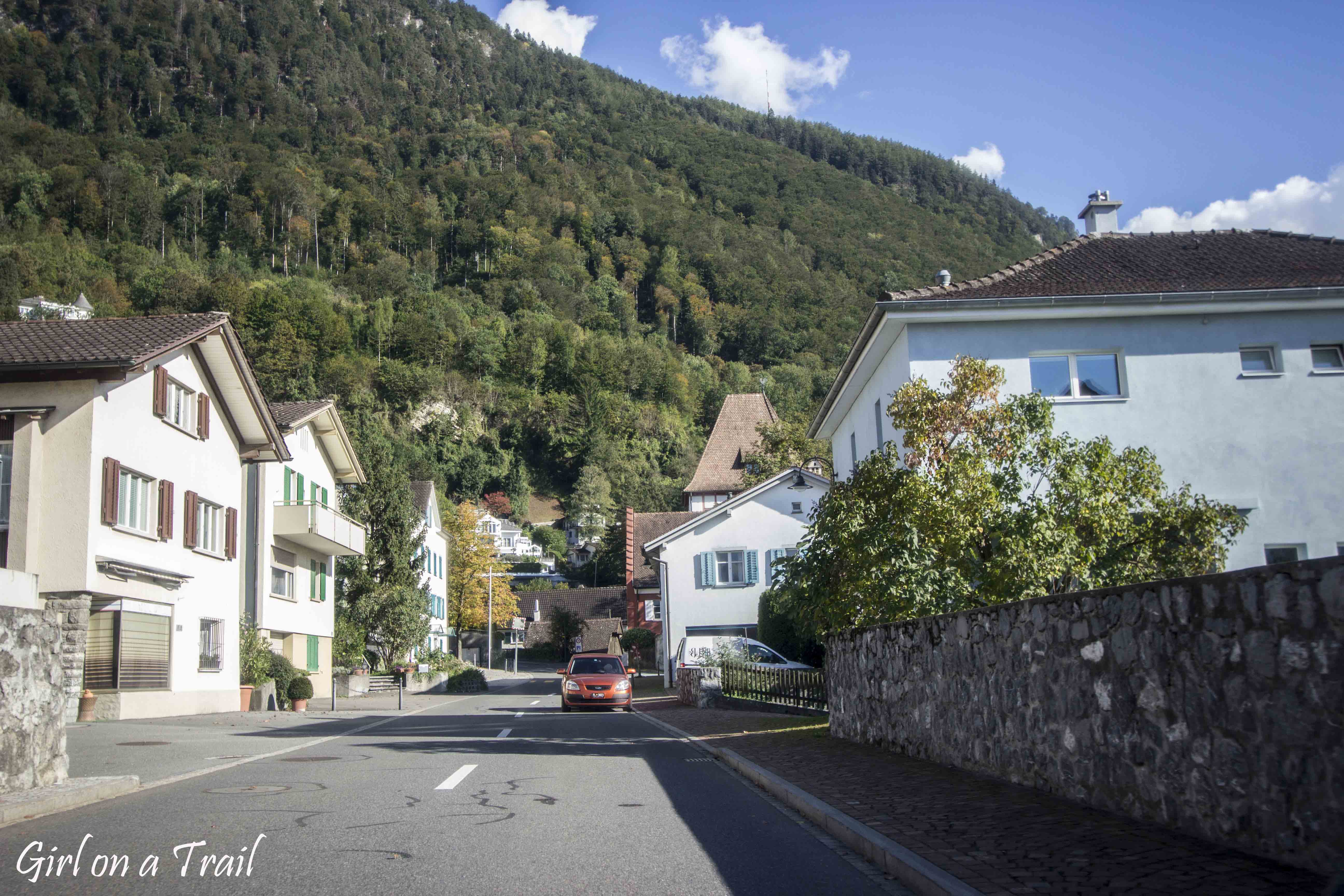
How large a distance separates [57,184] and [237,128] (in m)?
43.6

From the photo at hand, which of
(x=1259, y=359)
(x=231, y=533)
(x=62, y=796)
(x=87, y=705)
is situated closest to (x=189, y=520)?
(x=231, y=533)

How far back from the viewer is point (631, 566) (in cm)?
5412

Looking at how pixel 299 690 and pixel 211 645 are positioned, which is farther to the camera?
pixel 299 690

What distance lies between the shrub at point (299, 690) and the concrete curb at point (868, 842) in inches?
795

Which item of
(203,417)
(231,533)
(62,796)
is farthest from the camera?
(231,533)

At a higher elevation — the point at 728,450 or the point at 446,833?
the point at 728,450

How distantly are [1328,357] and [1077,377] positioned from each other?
4.74 metres

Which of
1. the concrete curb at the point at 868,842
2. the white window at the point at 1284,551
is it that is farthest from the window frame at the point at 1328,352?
the concrete curb at the point at 868,842

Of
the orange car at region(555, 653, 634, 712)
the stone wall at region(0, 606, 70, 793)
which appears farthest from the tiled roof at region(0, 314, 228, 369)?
the stone wall at region(0, 606, 70, 793)

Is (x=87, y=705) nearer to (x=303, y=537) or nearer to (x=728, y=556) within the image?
(x=303, y=537)

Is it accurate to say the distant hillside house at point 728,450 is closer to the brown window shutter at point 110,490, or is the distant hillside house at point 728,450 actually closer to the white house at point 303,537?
the white house at point 303,537

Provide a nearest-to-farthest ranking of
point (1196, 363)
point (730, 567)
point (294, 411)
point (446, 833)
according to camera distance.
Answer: point (446, 833) → point (1196, 363) → point (294, 411) → point (730, 567)

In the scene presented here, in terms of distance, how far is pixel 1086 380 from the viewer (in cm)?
2055

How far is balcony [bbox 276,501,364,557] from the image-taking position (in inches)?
1291
